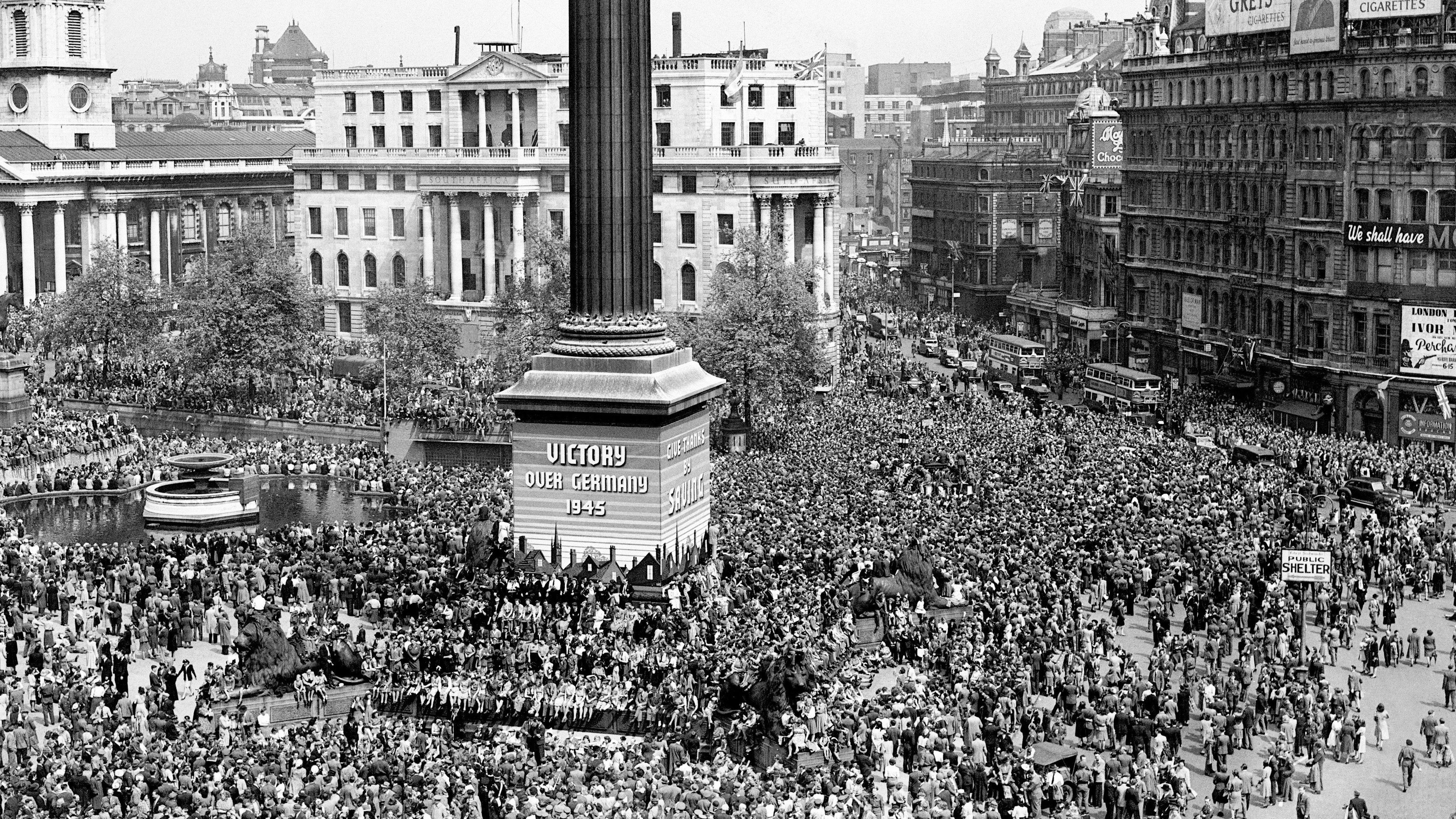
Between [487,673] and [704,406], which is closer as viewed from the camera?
[487,673]

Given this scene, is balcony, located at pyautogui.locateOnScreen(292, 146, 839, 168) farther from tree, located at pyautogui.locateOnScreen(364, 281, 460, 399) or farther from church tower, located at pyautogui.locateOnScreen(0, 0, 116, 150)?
church tower, located at pyautogui.locateOnScreen(0, 0, 116, 150)

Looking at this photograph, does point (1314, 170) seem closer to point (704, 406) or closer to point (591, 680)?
point (704, 406)

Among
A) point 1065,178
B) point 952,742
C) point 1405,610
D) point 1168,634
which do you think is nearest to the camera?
point 952,742

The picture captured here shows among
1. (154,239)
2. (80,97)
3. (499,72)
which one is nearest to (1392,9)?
(499,72)

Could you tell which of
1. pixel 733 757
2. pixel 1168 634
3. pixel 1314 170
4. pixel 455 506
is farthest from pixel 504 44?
pixel 733 757

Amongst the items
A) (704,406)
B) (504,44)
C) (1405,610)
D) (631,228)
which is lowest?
(1405,610)

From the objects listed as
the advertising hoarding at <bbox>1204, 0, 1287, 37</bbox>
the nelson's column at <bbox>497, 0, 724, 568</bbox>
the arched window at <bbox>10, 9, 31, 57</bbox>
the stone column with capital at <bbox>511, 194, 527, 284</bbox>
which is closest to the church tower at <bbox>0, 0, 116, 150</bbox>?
the arched window at <bbox>10, 9, 31, 57</bbox>
